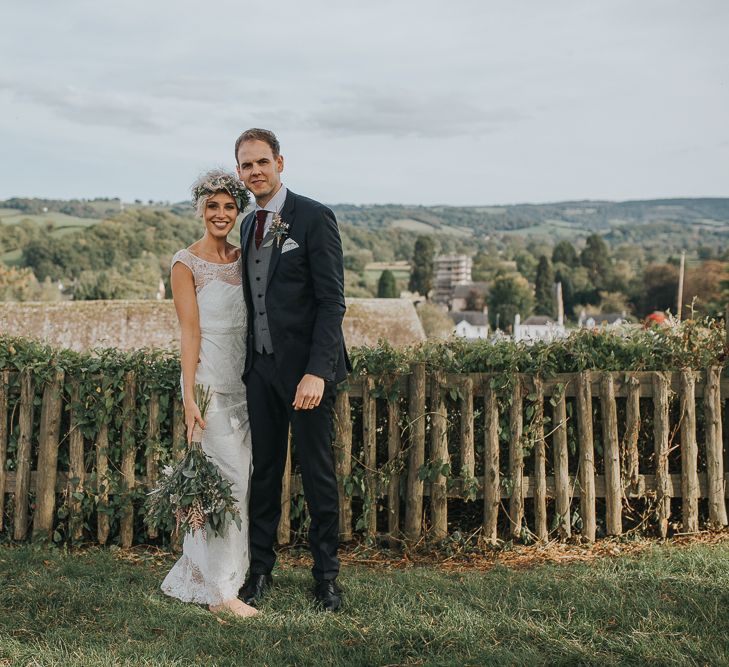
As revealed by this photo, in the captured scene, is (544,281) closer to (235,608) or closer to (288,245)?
(288,245)

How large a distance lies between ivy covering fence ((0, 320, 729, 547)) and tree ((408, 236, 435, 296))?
11833 centimetres

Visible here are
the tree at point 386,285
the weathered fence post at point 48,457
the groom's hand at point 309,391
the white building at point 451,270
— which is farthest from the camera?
the white building at point 451,270

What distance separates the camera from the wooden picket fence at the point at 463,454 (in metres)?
5.73

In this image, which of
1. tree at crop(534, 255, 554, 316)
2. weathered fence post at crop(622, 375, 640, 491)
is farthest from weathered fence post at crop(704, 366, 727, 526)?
tree at crop(534, 255, 554, 316)

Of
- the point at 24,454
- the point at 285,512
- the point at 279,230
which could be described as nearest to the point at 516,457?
the point at 285,512

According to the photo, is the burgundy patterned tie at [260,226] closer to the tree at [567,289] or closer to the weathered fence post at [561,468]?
the weathered fence post at [561,468]

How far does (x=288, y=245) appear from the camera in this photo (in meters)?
4.40

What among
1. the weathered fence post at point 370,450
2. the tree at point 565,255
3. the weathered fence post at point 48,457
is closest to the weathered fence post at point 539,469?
the weathered fence post at point 370,450

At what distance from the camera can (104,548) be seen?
5797 millimetres

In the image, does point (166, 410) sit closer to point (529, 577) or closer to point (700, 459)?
point (529, 577)

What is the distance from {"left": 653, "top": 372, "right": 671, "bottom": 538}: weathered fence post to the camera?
19.0 feet

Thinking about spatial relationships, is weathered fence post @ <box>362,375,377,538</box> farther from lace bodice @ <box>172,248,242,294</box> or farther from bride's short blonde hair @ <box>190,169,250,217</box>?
bride's short blonde hair @ <box>190,169,250,217</box>

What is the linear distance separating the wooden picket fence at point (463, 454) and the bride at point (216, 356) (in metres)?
1.17

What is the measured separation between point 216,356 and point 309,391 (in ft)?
2.25
